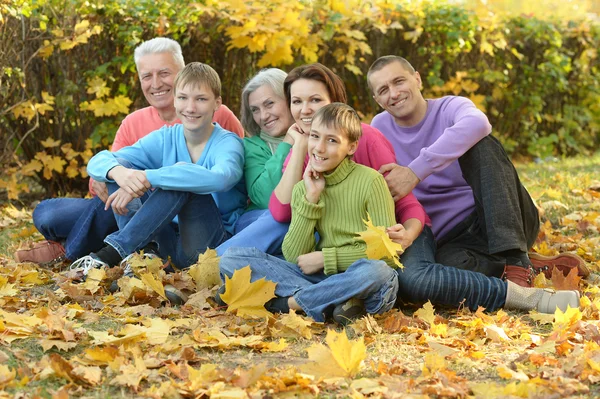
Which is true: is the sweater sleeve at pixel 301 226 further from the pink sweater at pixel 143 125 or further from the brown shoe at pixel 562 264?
the pink sweater at pixel 143 125

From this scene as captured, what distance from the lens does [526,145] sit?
9.08 m

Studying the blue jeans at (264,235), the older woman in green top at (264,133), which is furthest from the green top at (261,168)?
the blue jeans at (264,235)

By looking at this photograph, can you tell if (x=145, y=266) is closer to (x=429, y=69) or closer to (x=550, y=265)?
(x=550, y=265)

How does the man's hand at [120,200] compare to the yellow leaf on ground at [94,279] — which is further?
the man's hand at [120,200]

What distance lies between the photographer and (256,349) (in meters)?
2.93

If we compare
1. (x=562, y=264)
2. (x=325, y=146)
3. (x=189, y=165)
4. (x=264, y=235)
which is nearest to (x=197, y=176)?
(x=189, y=165)

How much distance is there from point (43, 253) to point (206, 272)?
1.14 m

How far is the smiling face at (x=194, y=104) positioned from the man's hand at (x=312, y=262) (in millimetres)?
1075

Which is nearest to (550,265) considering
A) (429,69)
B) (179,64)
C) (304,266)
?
(304,266)

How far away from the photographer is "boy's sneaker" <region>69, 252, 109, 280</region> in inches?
159

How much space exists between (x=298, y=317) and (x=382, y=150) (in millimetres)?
944

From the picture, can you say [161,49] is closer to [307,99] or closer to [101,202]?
[101,202]

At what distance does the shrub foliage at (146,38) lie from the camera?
605 centimetres

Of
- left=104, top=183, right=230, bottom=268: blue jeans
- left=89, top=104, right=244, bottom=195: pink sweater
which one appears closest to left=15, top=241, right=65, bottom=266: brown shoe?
left=89, top=104, right=244, bottom=195: pink sweater
